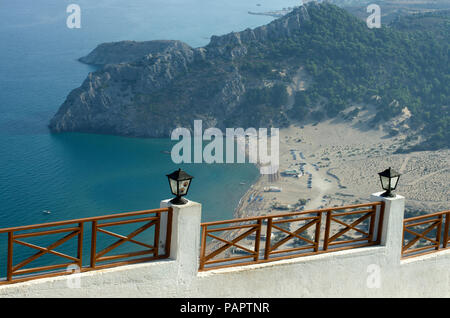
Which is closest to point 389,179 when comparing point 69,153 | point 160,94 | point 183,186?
point 183,186

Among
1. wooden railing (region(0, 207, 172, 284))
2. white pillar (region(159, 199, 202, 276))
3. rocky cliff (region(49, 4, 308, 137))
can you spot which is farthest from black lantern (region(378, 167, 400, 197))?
rocky cliff (region(49, 4, 308, 137))

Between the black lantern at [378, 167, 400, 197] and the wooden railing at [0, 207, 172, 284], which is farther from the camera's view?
the black lantern at [378, 167, 400, 197]

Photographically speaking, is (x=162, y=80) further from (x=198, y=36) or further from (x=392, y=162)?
(x=198, y=36)

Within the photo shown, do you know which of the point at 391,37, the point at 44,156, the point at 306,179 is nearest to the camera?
the point at 306,179

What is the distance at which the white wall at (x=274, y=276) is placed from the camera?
5.84 m

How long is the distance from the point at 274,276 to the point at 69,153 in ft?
176

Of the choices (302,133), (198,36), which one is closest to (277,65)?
(302,133)

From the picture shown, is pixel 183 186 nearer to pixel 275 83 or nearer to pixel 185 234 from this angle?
pixel 185 234

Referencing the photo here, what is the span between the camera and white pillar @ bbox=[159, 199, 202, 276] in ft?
20.0

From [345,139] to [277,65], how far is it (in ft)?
47.9

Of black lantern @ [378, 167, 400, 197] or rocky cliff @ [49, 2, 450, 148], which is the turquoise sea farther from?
black lantern @ [378, 167, 400, 197]
